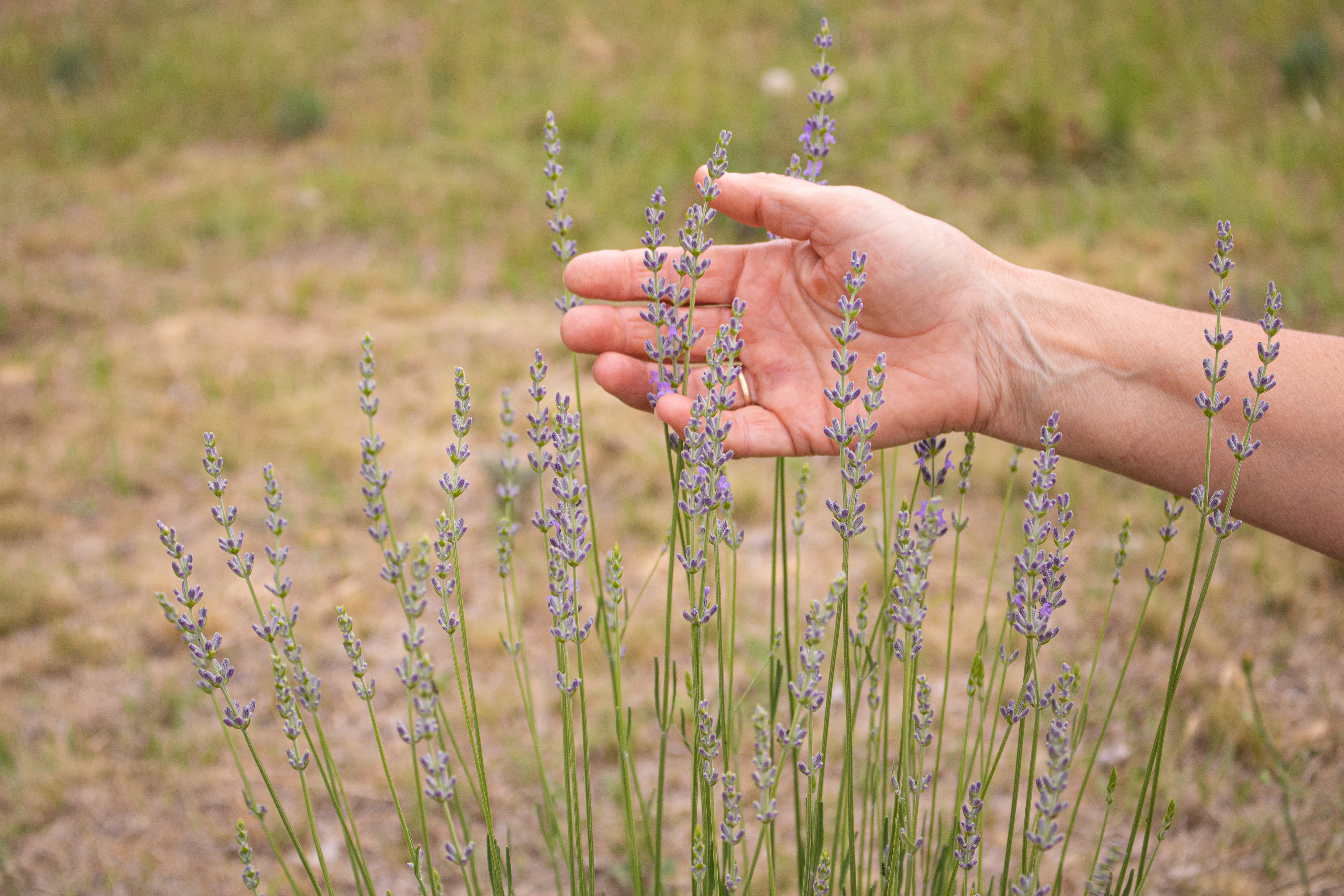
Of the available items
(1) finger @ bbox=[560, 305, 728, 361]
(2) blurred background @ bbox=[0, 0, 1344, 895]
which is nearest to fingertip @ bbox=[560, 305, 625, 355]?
(1) finger @ bbox=[560, 305, 728, 361]

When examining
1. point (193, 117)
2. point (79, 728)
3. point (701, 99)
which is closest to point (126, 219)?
point (193, 117)

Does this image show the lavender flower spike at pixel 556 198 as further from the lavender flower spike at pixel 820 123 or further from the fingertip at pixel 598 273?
the fingertip at pixel 598 273

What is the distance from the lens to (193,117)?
21.5ft

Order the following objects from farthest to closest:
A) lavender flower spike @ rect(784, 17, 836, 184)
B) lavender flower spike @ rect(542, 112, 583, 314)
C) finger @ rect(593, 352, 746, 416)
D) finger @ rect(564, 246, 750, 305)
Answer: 1. finger @ rect(564, 246, 750, 305)
2. finger @ rect(593, 352, 746, 416)
3. lavender flower spike @ rect(784, 17, 836, 184)
4. lavender flower spike @ rect(542, 112, 583, 314)

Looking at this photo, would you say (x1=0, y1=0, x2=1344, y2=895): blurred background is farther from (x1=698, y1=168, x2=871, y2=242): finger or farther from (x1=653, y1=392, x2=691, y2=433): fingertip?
(x1=653, y1=392, x2=691, y2=433): fingertip

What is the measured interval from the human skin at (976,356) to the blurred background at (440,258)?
0.13m

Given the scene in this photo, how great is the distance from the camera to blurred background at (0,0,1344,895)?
2438 mm

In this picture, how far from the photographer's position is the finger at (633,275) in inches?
77.2

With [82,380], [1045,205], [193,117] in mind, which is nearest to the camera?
[82,380]

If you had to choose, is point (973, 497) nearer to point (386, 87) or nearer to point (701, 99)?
point (701, 99)

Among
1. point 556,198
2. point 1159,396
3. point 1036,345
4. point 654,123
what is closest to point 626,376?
point 556,198

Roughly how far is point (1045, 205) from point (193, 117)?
5568mm

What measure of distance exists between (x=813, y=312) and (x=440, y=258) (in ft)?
10.7

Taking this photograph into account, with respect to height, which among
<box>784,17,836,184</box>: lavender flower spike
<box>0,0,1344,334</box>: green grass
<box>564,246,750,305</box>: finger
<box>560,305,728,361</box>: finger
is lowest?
<box>560,305,728,361</box>: finger
